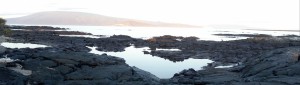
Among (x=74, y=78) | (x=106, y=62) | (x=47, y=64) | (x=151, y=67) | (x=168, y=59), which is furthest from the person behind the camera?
(x=168, y=59)

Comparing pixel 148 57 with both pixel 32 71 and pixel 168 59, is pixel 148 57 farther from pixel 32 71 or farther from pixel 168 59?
pixel 32 71

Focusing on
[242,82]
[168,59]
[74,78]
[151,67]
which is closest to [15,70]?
[74,78]

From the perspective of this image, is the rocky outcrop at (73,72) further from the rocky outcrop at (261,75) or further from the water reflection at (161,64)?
the water reflection at (161,64)

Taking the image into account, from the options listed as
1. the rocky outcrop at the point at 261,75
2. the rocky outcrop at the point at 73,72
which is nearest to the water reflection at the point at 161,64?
the rocky outcrop at the point at 261,75

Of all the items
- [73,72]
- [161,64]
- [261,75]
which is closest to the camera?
A: [73,72]

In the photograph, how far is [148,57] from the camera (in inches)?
1914

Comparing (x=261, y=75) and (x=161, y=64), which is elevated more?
(x=261, y=75)

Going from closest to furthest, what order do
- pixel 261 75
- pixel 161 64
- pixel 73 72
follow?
pixel 73 72
pixel 261 75
pixel 161 64

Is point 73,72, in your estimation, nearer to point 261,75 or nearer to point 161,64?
point 261,75

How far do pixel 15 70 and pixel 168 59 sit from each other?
2454 centimetres

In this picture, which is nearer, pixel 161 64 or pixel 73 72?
pixel 73 72

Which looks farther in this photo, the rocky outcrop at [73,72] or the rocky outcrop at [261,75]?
the rocky outcrop at [73,72]

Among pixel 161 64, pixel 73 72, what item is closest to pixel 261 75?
pixel 73 72

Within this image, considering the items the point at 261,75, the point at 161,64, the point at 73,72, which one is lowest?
the point at 161,64
